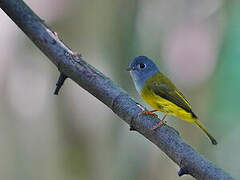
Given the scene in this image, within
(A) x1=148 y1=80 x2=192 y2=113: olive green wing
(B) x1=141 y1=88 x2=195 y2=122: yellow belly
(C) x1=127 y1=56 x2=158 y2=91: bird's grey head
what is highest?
(C) x1=127 y1=56 x2=158 y2=91: bird's grey head

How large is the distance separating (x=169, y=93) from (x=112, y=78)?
2.28 metres

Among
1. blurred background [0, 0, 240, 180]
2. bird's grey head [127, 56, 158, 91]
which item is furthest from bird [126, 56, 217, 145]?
blurred background [0, 0, 240, 180]

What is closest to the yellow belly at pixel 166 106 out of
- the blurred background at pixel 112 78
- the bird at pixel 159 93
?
the bird at pixel 159 93

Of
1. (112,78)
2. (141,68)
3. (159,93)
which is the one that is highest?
(112,78)

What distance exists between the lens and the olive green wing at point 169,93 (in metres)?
3.27

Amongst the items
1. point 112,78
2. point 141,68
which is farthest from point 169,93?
point 112,78

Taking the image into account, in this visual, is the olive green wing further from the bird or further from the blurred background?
the blurred background

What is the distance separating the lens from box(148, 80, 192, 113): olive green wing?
327 centimetres

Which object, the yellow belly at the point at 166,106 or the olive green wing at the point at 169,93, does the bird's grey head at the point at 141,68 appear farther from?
the yellow belly at the point at 166,106

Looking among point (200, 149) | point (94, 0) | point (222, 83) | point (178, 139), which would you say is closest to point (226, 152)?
point (200, 149)

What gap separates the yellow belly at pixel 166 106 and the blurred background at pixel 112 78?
2145mm

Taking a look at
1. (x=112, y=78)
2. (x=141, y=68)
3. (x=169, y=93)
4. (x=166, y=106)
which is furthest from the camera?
(x=112, y=78)

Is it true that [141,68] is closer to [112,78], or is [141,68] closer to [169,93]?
[169,93]

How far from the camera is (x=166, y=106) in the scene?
10.7ft
